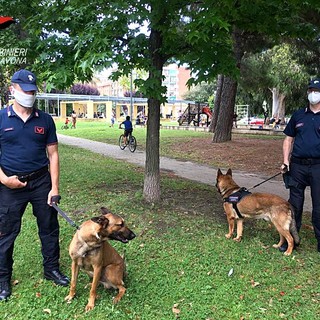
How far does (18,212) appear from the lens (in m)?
3.53

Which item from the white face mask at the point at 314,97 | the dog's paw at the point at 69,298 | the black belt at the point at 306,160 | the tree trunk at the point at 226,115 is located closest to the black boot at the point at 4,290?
A: the dog's paw at the point at 69,298

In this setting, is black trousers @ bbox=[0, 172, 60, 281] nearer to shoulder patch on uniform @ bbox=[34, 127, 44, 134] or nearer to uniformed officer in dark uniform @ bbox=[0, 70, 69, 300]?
uniformed officer in dark uniform @ bbox=[0, 70, 69, 300]

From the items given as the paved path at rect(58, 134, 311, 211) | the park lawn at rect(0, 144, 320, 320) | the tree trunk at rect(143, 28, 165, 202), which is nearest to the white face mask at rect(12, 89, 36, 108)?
the park lawn at rect(0, 144, 320, 320)

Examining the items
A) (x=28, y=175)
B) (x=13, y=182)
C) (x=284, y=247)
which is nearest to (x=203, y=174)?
(x=284, y=247)

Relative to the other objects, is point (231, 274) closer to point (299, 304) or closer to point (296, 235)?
point (299, 304)

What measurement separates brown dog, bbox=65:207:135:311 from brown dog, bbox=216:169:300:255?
195 centimetres

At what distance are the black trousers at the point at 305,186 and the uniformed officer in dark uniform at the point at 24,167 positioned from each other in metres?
2.88

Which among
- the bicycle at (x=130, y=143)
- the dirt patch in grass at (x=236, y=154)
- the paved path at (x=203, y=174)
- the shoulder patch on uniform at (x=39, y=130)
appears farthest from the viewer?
the bicycle at (x=130, y=143)

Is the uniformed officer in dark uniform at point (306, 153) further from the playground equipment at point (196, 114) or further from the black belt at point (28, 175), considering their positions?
the playground equipment at point (196, 114)

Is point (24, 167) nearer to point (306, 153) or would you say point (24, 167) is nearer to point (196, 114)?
point (306, 153)

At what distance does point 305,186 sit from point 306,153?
45 centimetres

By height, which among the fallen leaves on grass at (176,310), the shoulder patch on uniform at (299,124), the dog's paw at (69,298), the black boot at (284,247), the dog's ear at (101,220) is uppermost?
the shoulder patch on uniform at (299,124)

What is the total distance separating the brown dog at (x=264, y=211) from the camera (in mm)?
4438

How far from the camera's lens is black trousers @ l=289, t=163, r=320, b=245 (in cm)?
429
